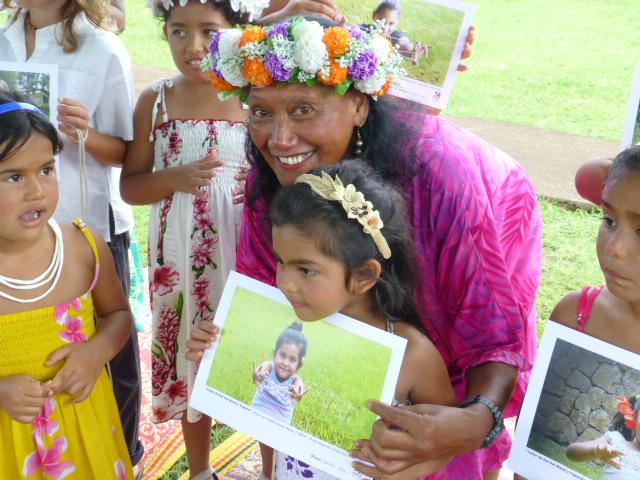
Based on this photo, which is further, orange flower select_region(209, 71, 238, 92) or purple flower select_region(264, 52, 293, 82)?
orange flower select_region(209, 71, 238, 92)

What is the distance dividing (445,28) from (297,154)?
2.62 feet

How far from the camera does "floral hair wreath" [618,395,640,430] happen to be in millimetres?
1763

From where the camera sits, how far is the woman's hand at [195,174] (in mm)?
2809

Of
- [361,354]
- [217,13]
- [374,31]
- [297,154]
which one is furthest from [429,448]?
[217,13]

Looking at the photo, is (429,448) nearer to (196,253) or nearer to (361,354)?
(361,354)

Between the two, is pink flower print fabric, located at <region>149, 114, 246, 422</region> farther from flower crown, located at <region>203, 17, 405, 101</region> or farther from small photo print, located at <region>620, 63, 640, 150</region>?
small photo print, located at <region>620, 63, 640, 150</region>

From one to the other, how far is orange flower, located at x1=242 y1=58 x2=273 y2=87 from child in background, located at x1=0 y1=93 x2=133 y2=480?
672 mm

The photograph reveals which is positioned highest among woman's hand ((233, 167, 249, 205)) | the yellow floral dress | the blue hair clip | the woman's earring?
the woman's earring

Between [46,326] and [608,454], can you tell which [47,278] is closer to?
[46,326]

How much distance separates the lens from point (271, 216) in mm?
2014

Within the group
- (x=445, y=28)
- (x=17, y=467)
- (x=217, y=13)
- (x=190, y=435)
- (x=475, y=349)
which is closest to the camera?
(x=475, y=349)

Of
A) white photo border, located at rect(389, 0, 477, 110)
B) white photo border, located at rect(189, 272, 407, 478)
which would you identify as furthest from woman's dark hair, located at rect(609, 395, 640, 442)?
white photo border, located at rect(389, 0, 477, 110)

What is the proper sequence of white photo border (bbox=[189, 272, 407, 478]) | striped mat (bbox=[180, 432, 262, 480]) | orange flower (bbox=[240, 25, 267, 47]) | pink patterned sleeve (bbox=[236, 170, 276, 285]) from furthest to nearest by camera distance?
striped mat (bbox=[180, 432, 262, 480]) < pink patterned sleeve (bbox=[236, 170, 276, 285]) < orange flower (bbox=[240, 25, 267, 47]) < white photo border (bbox=[189, 272, 407, 478])

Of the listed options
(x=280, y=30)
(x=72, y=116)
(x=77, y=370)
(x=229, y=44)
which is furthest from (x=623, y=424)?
(x=72, y=116)
